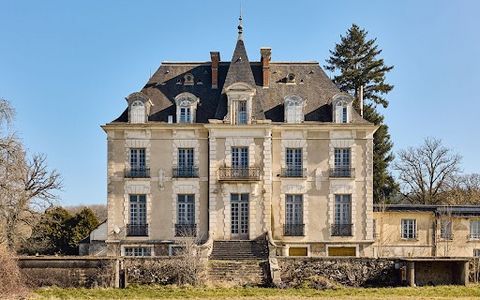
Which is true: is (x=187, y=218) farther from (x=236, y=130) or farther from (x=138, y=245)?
(x=236, y=130)

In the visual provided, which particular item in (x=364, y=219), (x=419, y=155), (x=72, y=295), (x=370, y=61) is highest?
(x=370, y=61)

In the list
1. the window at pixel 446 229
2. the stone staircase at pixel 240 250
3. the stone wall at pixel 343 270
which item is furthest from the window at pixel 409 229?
the stone wall at pixel 343 270

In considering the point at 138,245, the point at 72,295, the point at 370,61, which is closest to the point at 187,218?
the point at 138,245

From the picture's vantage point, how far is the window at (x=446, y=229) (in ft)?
114

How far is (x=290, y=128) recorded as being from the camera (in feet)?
107

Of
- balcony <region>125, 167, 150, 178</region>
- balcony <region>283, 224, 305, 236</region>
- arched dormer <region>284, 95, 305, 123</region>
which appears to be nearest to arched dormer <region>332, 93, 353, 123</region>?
arched dormer <region>284, 95, 305, 123</region>

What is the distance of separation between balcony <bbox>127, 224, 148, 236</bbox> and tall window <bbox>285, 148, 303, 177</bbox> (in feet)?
23.0

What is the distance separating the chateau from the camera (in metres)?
32.0

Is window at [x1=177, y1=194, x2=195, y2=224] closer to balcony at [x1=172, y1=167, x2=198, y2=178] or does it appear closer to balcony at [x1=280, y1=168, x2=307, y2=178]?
balcony at [x1=172, y1=167, x2=198, y2=178]

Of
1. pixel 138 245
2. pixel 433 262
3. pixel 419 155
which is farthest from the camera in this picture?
pixel 419 155

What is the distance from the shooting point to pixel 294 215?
107ft

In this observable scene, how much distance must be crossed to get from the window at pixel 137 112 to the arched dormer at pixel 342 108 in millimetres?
8908

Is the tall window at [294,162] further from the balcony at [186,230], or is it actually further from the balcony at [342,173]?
the balcony at [186,230]

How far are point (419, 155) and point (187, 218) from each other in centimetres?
2583
